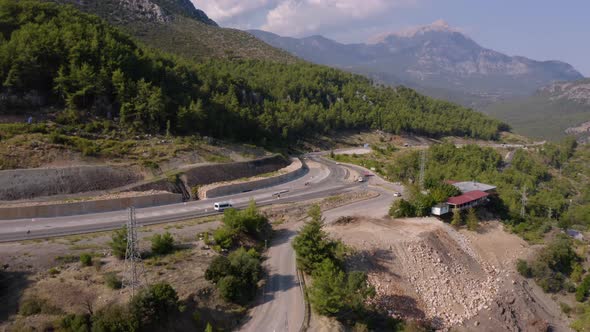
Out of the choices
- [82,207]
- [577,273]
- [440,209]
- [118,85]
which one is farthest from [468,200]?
[118,85]

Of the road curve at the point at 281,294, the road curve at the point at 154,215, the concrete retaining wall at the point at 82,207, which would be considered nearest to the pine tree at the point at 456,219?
the road curve at the point at 281,294

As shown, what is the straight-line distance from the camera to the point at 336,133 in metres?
102

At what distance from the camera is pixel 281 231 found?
38500 mm

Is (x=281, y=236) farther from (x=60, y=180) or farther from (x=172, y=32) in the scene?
(x=172, y=32)

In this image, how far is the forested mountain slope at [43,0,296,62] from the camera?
357ft

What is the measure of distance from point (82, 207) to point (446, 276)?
117 ft

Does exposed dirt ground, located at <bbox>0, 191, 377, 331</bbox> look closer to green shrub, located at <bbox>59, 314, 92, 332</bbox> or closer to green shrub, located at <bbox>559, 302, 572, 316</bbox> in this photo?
green shrub, located at <bbox>59, 314, 92, 332</bbox>

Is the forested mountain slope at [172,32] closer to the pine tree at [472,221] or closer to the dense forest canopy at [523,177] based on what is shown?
the dense forest canopy at [523,177]

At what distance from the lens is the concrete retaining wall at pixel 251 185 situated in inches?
1789

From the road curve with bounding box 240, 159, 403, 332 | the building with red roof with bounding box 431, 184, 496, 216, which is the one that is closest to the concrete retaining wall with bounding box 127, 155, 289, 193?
the road curve with bounding box 240, 159, 403, 332

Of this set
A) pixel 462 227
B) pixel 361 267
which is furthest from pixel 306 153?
pixel 361 267

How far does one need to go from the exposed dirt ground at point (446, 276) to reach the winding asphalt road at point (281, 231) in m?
5.65

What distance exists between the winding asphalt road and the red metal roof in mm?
7739

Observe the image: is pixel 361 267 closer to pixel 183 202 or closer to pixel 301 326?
pixel 301 326
